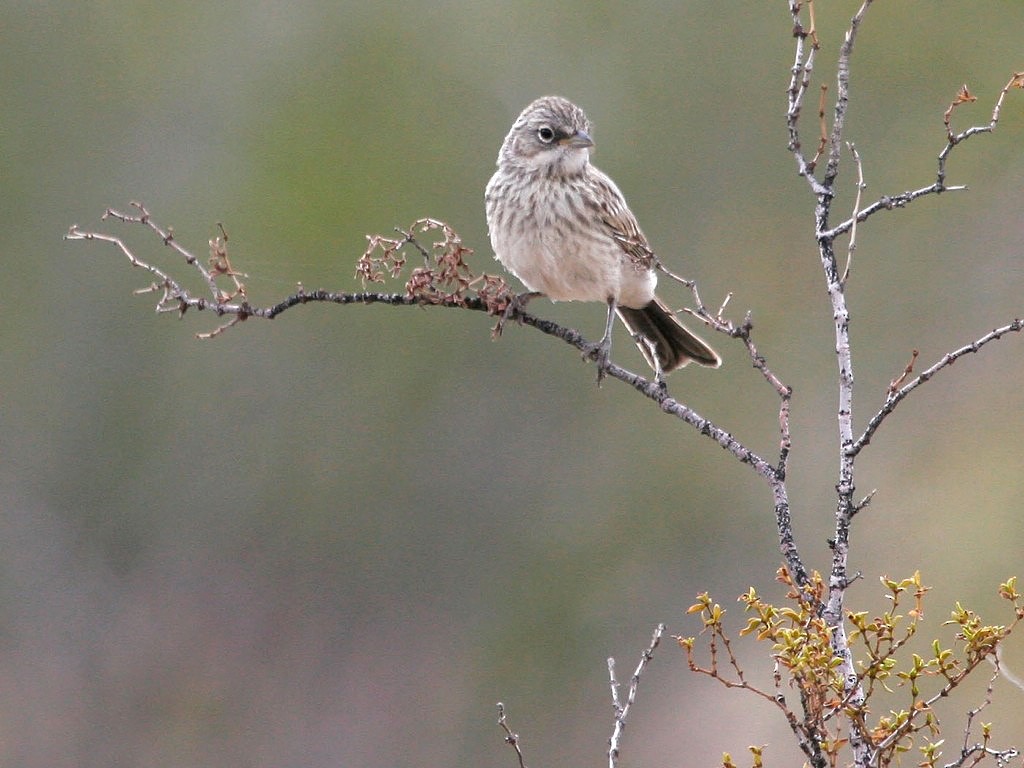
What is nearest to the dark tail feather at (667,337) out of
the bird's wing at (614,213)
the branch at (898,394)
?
the bird's wing at (614,213)

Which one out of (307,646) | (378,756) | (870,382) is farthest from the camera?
(307,646)

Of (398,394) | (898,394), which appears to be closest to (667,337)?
(898,394)

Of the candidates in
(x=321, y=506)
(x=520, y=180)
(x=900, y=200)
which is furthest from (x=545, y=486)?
(x=900, y=200)

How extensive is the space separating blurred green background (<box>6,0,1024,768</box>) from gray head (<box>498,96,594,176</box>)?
10604 millimetres

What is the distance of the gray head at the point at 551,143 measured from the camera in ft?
20.7

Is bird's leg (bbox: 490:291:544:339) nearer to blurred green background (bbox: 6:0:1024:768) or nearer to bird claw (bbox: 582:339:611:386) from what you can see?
bird claw (bbox: 582:339:611:386)

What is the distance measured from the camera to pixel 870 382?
53.0ft

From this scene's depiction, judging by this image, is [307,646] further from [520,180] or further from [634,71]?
[520,180]

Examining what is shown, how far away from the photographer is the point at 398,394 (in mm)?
18812

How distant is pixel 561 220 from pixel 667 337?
3.38ft

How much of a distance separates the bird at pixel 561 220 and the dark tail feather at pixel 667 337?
181 millimetres

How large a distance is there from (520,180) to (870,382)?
10627 millimetres

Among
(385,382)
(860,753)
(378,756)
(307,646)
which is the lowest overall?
(860,753)

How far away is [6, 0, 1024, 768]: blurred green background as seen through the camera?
17594 millimetres
